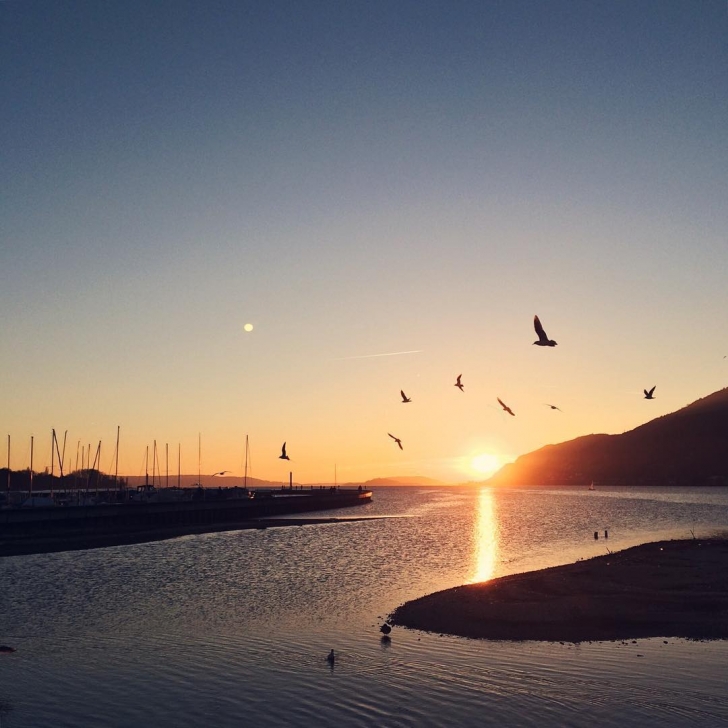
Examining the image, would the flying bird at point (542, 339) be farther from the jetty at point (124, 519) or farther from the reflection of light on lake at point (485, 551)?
the jetty at point (124, 519)

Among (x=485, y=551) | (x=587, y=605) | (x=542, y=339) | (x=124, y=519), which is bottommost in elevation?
(x=485, y=551)

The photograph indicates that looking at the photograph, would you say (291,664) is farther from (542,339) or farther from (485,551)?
(485,551)

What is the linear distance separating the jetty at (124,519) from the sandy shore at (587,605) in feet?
116

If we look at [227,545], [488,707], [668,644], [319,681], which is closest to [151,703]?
[319,681]

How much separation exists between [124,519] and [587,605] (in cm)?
5546

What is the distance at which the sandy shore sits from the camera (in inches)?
987

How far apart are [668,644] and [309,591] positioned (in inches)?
713

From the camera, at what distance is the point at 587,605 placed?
1121 inches

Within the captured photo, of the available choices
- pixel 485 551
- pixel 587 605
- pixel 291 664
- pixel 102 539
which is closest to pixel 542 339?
pixel 587 605

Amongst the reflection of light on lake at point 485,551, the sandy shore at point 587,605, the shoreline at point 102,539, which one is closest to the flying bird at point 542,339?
the sandy shore at point 587,605

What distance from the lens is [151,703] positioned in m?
18.5

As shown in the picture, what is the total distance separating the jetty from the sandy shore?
35.4 meters

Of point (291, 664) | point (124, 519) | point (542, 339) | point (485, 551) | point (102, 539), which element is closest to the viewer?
point (291, 664)

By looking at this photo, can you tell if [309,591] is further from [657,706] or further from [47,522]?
[47,522]
